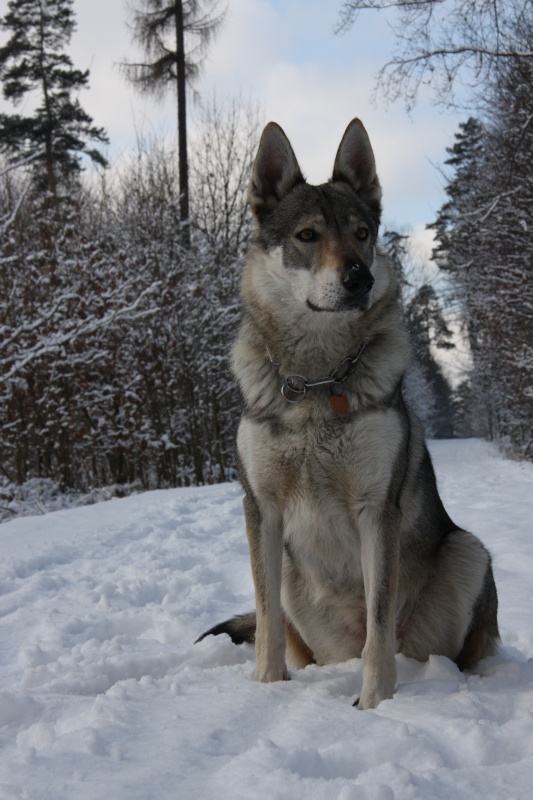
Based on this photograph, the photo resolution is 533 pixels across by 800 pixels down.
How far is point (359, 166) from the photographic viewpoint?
137 inches

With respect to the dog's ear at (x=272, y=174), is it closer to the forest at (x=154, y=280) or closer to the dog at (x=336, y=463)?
the dog at (x=336, y=463)

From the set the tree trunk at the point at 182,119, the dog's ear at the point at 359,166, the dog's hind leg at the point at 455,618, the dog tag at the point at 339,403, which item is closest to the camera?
the dog tag at the point at 339,403

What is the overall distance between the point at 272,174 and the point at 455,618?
7.63 feet

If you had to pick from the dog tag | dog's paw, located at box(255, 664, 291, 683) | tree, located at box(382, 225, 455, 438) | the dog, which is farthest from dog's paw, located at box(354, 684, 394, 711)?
tree, located at box(382, 225, 455, 438)

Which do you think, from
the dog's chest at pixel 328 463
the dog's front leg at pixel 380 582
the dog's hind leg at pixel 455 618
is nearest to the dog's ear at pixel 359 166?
the dog's chest at pixel 328 463

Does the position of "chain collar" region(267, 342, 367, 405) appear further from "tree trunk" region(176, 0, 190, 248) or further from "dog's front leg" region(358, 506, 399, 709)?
"tree trunk" region(176, 0, 190, 248)

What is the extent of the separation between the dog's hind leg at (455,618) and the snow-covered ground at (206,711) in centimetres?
13

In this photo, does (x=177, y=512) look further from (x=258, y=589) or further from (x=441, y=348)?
(x=441, y=348)

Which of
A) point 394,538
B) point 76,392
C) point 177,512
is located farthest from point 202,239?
point 394,538

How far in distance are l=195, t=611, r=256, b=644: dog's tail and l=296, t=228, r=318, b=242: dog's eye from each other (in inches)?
74.5

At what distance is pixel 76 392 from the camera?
1191cm

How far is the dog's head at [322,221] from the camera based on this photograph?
2908 millimetres

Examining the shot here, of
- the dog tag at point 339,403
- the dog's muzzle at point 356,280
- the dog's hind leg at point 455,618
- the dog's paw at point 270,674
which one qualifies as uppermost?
the dog's muzzle at point 356,280

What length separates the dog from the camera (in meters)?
2.71
